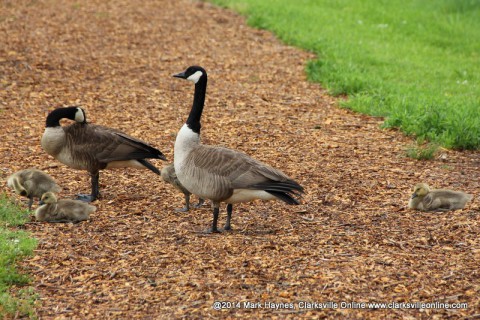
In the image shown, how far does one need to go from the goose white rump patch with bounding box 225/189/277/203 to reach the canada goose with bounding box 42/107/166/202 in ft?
4.67

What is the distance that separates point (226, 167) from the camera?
6621mm

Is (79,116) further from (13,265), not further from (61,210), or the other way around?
(13,265)

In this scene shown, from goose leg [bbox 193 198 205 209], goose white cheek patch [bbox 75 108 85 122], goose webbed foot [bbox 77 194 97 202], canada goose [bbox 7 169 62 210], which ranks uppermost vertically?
goose white cheek patch [bbox 75 108 85 122]

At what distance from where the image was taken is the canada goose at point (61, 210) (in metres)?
7.00

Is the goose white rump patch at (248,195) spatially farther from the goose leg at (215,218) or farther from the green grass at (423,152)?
the green grass at (423,152)

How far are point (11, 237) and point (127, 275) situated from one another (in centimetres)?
129

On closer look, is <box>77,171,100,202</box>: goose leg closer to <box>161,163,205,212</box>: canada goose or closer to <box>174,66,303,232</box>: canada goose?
<box>161,163,205,212</box>: canada goose

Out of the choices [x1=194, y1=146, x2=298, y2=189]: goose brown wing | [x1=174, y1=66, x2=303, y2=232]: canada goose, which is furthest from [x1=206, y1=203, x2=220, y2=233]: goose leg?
[x1=194, y1=146, x2=298, y2=189]: goose brown wing

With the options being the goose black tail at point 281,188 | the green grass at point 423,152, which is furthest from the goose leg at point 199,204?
the green grass at point 423,152

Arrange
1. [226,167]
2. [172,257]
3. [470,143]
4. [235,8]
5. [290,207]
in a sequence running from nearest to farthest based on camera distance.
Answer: [172,257] < [226,167] < [290,207] < [470,143] < [235,8]

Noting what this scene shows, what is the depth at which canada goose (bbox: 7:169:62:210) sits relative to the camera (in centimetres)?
730

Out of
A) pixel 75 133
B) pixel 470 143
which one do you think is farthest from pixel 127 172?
pixel 470 143

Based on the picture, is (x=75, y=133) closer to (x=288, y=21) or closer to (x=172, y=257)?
(x=172, y=257)

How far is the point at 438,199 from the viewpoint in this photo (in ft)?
23.9
